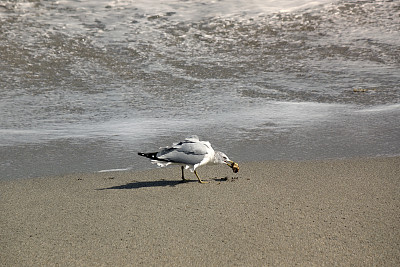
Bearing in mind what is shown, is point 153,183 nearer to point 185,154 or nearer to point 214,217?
point 185,154

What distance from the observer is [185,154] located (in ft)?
13.5

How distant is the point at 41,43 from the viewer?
33.9ft

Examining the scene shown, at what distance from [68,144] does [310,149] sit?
99.5 inches

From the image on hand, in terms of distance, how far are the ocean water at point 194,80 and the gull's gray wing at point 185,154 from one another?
696 millimetres

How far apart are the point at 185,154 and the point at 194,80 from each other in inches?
173

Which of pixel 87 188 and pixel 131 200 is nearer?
pixel 131 200

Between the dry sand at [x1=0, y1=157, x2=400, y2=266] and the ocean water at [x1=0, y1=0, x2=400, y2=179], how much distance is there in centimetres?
49

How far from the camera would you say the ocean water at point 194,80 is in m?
5.21

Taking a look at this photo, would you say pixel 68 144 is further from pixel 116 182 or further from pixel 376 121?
pixel 376 121

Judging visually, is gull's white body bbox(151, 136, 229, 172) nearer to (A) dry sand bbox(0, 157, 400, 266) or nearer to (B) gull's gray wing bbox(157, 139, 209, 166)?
(B) gull's gray wing bbox(157, 139, 209, 166)

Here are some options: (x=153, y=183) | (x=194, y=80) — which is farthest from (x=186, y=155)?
(x=194, y=80)

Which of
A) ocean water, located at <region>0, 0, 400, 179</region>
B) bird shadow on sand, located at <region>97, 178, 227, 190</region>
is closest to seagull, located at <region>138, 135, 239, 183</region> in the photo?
bird shadow on sand, located at <region>97, 178, 227, 190</region>

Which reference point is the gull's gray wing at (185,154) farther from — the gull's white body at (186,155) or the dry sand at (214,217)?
the dry sand at (214,217)

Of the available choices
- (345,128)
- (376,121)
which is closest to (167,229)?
(345,128)
